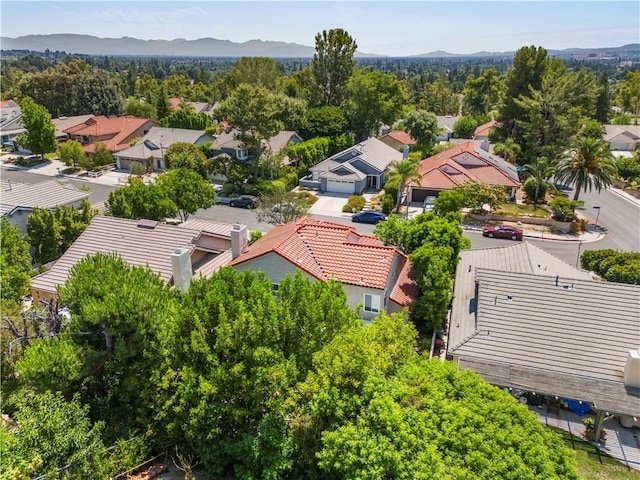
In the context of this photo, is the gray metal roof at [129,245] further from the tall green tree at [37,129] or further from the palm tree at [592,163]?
the tall green tree at [37,129]

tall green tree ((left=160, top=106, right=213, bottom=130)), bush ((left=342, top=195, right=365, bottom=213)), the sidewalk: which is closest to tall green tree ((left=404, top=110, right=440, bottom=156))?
bush ((left=342, top=195, right=365, bottom=213))

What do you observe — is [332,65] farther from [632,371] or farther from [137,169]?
Result: [632,371]

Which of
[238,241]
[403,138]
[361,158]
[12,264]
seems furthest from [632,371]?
[403,138]

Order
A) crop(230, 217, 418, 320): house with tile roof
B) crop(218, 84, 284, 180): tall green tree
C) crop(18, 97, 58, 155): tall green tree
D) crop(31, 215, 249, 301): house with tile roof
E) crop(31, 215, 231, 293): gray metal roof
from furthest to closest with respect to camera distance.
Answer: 1. crop(18, 97, 58, 155): tall green tree
2. crop(218, 84, 284, 180): tall green tree
3. crop(31, 215, 231, 293): gray metal roof
4. crop(31, 215, 249, 301): house with tile roof
5. crop(230, 217, 418, 320): house with tile roof

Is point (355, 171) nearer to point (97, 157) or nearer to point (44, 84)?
point (97, 157)

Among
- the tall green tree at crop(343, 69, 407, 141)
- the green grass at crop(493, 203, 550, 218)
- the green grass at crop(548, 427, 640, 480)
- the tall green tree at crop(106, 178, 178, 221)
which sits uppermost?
the tall green tree at crop(343, 69, 407, 141)

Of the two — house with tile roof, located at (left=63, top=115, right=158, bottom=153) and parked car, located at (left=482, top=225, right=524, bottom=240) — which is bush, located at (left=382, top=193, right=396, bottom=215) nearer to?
parked car, located at (left=482, top=225, right=524, bottom=240)

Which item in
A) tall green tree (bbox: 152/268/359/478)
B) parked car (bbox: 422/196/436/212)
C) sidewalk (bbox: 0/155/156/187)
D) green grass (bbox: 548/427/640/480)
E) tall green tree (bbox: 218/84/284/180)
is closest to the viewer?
tall green tree (bbox: 152/268/359/478)
